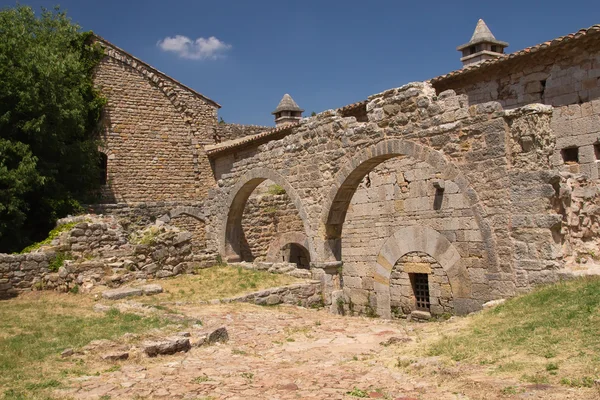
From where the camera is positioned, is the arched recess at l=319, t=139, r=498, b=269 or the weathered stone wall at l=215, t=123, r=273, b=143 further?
the weathered stone wall at l=215, t=123, r=273, b=143

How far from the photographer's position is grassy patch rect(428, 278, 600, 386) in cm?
498

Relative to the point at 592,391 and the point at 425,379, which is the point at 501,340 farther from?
the point at 592,391

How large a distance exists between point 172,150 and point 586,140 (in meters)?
15.5

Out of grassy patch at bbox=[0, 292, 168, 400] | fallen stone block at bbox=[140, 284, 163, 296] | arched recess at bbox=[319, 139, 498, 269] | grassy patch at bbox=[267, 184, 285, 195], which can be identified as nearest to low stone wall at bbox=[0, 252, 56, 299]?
grassy patch at bbox=[0, 292, 168, 400]

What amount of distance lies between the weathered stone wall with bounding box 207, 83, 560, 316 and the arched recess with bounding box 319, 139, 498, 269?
21mm

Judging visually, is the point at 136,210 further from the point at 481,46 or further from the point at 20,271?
the point at 481,46

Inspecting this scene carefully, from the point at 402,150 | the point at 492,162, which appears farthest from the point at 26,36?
the point at 492,162

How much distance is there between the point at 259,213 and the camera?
715 inches

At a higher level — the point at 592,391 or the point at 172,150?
the point at 172,150

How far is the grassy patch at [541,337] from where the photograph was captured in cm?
498

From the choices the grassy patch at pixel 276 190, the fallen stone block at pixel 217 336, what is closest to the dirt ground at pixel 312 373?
the fallen stone block at pixel 217 336

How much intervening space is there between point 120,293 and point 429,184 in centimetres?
696

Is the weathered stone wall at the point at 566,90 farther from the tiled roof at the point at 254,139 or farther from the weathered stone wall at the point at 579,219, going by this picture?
the tiled roof at the point at 254,139

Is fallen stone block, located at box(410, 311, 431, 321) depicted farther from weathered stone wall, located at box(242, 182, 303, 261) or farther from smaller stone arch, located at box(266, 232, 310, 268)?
weathered stone wall, located at box(242, 182, 303, 261)
